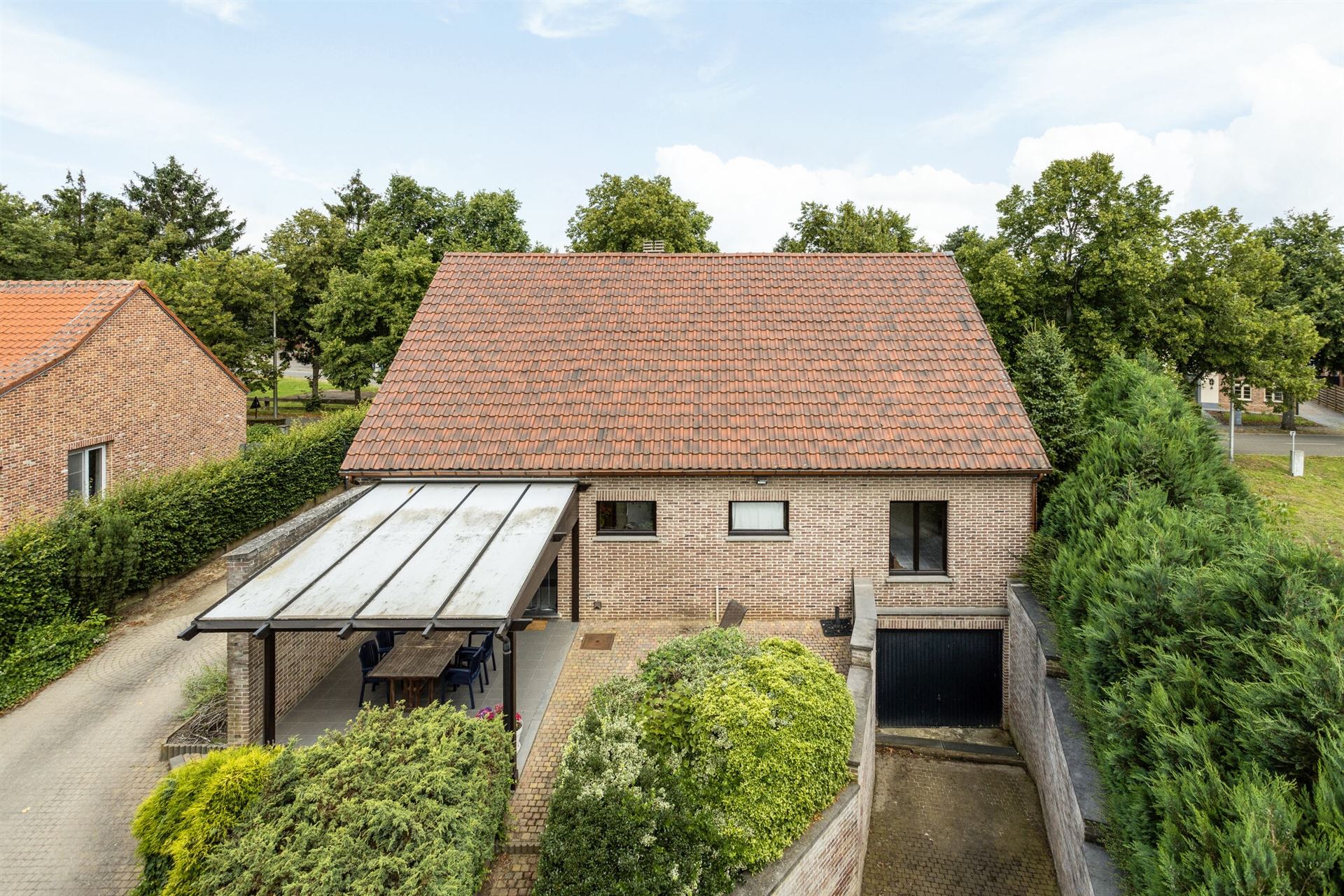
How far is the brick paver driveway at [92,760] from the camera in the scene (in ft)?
24.1

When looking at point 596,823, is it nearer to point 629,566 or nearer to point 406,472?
point 629,566

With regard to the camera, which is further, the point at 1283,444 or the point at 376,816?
the point at 1283,444

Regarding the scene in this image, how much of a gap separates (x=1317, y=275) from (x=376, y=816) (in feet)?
147

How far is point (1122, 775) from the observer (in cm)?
618

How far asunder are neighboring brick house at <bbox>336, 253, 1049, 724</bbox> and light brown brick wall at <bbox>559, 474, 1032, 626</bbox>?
3 centimetres

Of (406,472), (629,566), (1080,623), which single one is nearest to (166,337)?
(406,472)

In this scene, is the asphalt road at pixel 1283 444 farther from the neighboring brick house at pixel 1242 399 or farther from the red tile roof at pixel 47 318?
the red tile roof at pixel 47 318

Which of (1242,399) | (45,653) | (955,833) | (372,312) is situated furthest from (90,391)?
(1242,399)

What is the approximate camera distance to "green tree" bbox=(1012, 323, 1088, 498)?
580 inches

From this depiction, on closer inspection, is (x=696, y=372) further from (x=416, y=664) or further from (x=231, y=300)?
(x=231, y=300)

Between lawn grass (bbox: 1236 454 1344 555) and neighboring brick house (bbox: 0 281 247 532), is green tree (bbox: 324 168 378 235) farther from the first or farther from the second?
lawn grass (bbox: 1236 454 1344 555)

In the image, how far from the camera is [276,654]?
29.6ft

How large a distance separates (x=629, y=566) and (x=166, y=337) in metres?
16.0

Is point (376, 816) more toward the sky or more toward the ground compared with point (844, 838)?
more toward the sky
